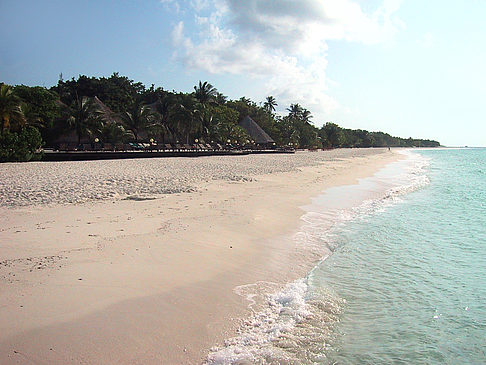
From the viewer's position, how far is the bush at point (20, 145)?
21.0 metres

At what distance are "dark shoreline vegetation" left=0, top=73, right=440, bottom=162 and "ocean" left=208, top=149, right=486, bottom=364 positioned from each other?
21482 mm

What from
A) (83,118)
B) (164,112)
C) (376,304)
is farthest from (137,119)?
(376,304)

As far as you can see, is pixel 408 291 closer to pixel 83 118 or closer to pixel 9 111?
pixel 9 111

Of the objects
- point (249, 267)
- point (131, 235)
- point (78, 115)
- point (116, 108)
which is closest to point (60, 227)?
point (131, 235)

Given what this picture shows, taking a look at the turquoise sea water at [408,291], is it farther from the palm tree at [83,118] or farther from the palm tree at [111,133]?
the palm tree at [83,118]

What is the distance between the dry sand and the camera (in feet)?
10.7

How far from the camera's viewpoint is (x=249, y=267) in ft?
18.7

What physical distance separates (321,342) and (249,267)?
2177mm

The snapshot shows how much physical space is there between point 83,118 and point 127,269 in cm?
3362

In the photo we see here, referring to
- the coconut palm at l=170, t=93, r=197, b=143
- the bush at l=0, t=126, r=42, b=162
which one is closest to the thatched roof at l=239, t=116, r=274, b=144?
the coconut palm at l=170, t=93, r=197, b=143

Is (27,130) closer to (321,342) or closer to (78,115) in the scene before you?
(78,115)

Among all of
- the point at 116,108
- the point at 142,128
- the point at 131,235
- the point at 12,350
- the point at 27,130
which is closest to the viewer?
the point at 12,350

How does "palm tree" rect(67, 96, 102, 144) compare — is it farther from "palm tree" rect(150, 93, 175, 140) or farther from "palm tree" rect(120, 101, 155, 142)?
"palm tree" rect(150, 93, 175, 140)

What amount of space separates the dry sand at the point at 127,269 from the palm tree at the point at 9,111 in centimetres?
1467
